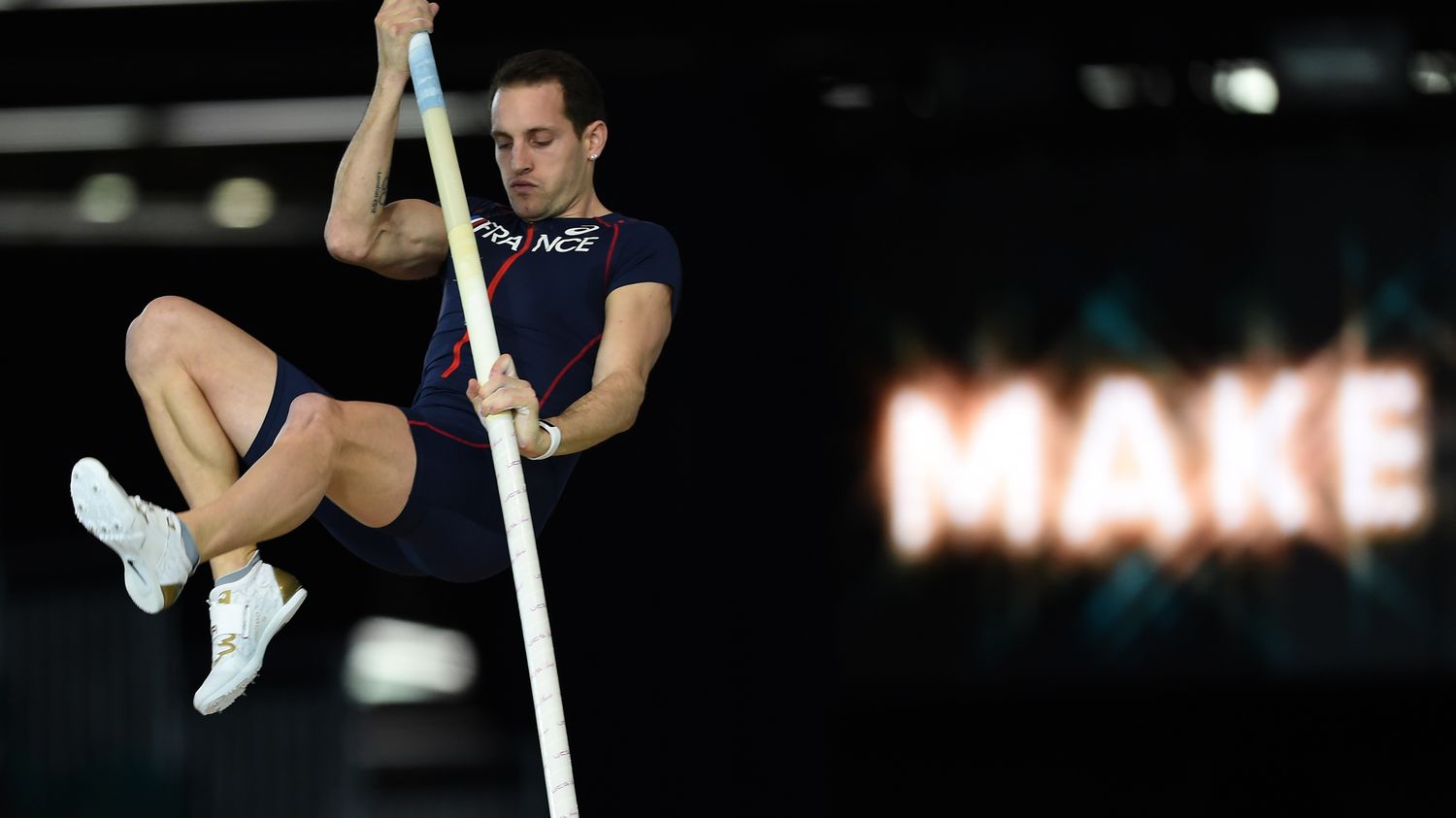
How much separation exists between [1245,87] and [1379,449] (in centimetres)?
140

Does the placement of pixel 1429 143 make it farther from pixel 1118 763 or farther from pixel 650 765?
pixel 650 765

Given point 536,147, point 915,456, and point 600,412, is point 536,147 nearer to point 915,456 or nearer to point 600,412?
point 600,412

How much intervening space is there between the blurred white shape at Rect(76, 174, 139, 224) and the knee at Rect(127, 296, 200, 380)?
382 centimetres

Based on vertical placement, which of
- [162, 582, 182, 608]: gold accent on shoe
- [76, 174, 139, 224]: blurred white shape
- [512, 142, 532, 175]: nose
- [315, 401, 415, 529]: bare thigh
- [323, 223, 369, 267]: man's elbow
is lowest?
[162, 582, 182, 608]: gold accent on shoe

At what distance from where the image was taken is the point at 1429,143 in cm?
640

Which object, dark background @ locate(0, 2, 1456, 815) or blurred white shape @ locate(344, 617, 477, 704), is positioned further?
blurred white shape @ locate(344, 617, 477, 704)

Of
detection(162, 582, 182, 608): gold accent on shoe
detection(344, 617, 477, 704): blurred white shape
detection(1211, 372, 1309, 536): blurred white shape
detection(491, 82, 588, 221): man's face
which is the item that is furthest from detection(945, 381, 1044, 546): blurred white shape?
detection(162, 582, 182, 608): gold accent on shoe

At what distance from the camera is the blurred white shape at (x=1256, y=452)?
641cm

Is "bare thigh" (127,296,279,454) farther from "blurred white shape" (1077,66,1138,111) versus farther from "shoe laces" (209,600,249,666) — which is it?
"blurred white shape" (1077,66,1138,111)

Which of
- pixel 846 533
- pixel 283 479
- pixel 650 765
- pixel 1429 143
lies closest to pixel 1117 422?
pixel 846 533

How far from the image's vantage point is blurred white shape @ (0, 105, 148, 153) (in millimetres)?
6387

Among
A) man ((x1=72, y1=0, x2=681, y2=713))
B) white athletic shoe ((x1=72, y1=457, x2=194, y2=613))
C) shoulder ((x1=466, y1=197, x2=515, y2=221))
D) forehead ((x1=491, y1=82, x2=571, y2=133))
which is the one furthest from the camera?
shoulder ((x1=466, y1=197, x2=515, y2=221))

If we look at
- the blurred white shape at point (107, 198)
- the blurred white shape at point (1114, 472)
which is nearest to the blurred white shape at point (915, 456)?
the blurred white shape at point (1114, 472)

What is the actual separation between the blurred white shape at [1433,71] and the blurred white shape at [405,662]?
400 centimetres
